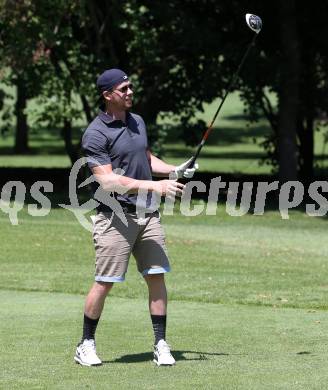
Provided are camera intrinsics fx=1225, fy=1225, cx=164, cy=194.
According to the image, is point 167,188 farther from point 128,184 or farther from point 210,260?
point 210,260

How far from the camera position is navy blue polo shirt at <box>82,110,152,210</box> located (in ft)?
28.7

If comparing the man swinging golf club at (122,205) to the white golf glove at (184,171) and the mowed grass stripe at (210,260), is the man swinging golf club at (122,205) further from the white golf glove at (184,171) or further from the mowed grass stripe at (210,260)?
the mowed grass stripe at (210,260)

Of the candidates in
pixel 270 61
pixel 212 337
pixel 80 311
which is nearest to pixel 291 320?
pixel 212 337

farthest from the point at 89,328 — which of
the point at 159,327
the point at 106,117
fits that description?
the point at 106,117

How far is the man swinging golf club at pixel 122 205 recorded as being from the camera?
8703 mm

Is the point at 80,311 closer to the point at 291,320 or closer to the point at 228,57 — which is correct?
the point at 291,320

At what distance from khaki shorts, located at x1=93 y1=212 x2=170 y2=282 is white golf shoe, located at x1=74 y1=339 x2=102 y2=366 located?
0.48 m

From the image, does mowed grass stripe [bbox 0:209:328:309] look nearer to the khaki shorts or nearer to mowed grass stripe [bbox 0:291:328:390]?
mowed grass stripe [bbox 0:291:328:390]

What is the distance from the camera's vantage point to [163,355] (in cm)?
876

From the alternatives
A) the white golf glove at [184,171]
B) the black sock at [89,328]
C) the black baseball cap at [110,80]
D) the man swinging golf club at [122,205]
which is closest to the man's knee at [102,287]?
the man swinging golf club at [122,205]

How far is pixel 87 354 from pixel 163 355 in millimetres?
547

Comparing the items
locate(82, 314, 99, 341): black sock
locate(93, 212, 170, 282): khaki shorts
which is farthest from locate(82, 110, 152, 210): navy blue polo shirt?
locate(82, 314, 99, 341): black sock

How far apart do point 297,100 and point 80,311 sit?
16137 mm

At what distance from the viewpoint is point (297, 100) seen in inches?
1069
